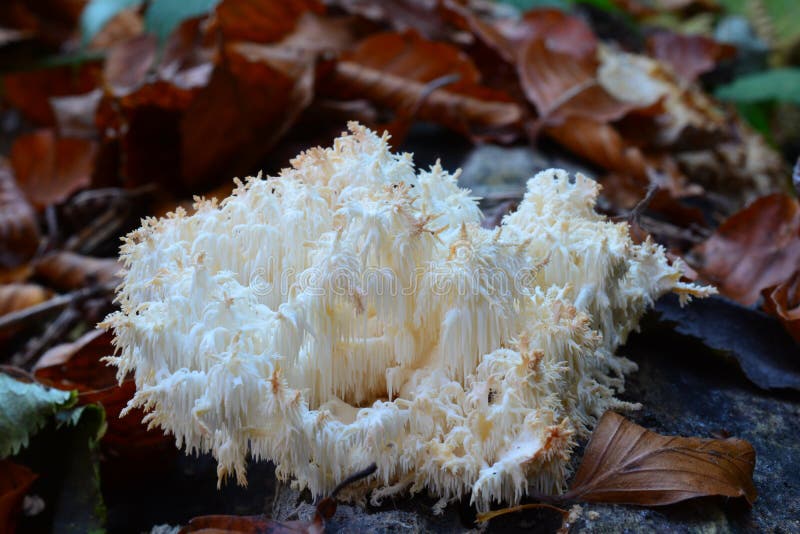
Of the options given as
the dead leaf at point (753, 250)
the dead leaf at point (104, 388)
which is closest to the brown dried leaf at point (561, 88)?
the dead leaf at point (753, 250)

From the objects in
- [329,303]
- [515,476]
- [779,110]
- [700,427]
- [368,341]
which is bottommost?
[779,110]

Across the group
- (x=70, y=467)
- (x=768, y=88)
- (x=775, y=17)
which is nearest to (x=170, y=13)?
(x=70, y=467)

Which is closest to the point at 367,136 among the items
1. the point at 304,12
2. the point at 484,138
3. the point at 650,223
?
the point at 650,223

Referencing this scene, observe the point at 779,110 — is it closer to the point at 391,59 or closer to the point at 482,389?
the point at 391,59

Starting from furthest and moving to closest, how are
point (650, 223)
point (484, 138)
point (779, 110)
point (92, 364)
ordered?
point (779, 110) → point (484, 138) → point (650, 223) → point (92, 364)

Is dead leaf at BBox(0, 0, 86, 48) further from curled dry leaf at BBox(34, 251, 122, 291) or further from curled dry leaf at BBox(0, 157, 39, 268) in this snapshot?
curled dry leaf at BBox(34, 251, 122, 291)

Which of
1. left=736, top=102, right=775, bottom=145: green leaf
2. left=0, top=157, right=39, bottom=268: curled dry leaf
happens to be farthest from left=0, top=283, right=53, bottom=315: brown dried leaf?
left=736, top=102, right=775, bottom=145: green leaf

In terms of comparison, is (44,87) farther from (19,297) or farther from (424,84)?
(424,84)
